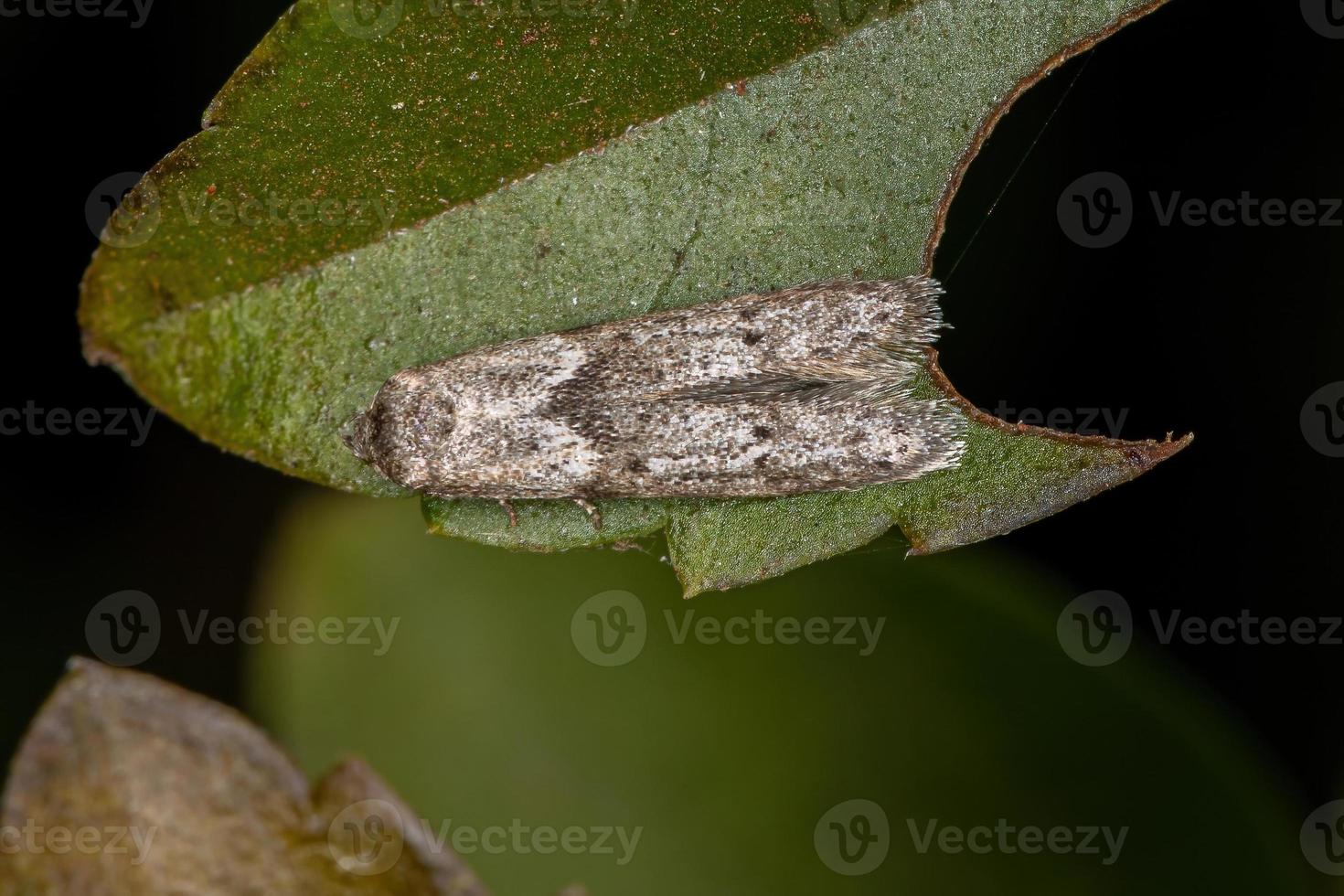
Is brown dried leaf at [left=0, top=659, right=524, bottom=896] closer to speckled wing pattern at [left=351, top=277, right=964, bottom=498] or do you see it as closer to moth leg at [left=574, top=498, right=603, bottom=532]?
speckled wing pattern at [left=351, top=277, right=964, bottom=498]

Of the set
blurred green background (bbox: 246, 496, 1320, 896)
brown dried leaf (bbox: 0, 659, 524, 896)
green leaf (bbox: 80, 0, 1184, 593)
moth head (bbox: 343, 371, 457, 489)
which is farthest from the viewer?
blurred green background (bbox: 246, 496, 1320, 896)

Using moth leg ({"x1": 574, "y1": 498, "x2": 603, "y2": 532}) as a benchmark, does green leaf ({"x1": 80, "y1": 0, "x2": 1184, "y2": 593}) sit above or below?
above

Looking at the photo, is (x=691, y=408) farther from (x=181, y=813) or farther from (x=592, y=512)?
(x=181, y=813)

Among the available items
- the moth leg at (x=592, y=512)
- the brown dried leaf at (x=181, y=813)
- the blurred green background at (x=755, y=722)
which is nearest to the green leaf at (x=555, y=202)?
the moth leg at (x=592, y=512)

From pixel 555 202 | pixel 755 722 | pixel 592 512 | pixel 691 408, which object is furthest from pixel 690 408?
pixel 755 722

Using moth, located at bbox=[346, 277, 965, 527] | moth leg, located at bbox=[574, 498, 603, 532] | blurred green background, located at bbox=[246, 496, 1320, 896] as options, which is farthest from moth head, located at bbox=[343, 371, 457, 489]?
moth leg, located at bbox=[574, 498, 603, 532]

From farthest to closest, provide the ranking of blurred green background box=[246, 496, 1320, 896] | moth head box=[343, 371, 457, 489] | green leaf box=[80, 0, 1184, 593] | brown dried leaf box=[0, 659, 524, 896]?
blurred green background box=[246, 496, 1320, 896], moth head box=[343, 371, 457, 489], green leaf box=[80, 0, 1184, 593], brown dried leaf box=[0, 659, 524, 896]
